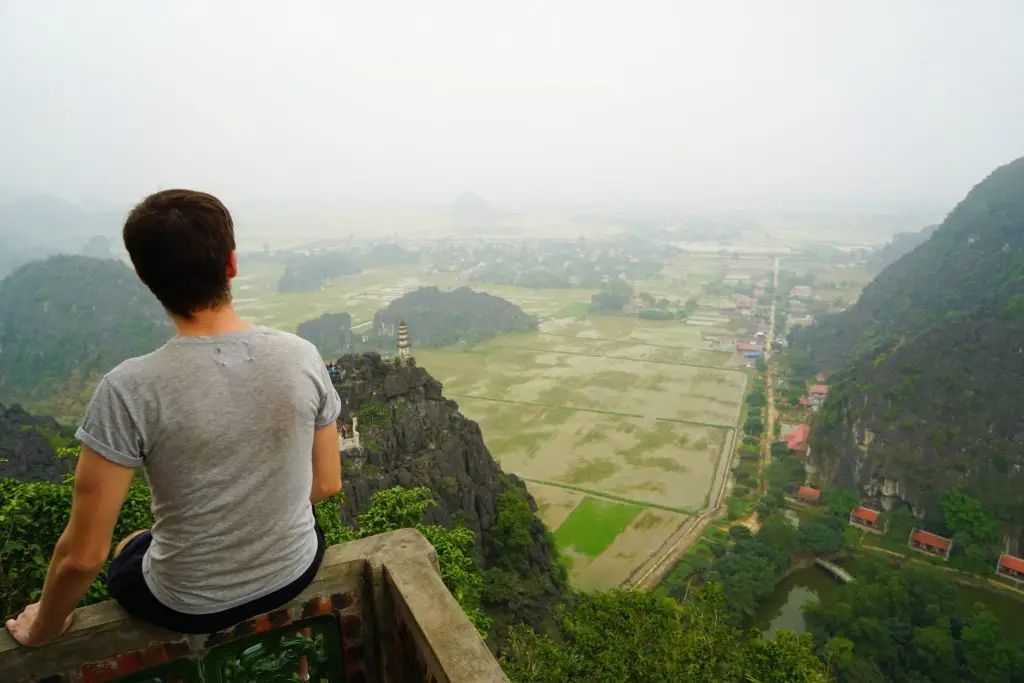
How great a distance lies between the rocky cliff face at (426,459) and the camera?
16031 millimetres

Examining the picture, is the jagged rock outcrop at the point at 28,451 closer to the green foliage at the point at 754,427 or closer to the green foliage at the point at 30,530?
the green foliage at the point at 30,530

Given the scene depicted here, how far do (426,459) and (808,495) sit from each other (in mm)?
17130

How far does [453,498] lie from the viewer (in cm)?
1695

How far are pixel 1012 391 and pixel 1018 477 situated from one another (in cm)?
586

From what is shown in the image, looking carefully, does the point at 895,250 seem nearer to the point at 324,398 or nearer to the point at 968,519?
the point at 968,519

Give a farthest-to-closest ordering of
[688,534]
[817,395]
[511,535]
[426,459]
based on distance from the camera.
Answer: [817,395] → [688,534] → [511,535] → [426,459]

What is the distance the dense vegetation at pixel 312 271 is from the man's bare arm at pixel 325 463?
271ft

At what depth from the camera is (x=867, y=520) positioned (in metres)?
24.0

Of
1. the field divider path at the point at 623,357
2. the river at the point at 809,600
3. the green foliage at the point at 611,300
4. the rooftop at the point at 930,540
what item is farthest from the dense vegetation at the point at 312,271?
the rooftop at the point at 930,540

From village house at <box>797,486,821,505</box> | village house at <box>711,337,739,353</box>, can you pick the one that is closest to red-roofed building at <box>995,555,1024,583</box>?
village house at <box>797,486,821,505</box>

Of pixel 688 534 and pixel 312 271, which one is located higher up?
pixel 312 271

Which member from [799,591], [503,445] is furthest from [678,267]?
[799,591]

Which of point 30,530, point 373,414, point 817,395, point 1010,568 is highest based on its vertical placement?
point 30,530

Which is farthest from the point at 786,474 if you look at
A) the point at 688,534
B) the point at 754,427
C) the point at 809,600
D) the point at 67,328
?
the point at 67,328
